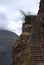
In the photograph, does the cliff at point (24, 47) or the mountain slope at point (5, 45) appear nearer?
the cliff at point (24, 47)

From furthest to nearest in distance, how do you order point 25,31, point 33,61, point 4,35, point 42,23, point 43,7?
1. point 4,35
2. point 25,31
3. point 43,7
4. point 42,23
5. point 33,61

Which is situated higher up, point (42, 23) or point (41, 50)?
point (42, 23)

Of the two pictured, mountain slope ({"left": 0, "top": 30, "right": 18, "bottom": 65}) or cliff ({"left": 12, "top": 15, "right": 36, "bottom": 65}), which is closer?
cliff ({"left": 12, "top": 15, "right": 36, "bottom": 65})

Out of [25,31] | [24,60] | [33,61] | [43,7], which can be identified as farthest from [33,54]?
[25,31]

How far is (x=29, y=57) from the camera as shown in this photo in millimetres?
14953

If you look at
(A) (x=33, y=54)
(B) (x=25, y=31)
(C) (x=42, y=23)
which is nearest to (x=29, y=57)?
(A) (x=33, y=54)

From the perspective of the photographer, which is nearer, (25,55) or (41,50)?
Answer: (41,50)

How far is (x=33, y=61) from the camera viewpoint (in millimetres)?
14344

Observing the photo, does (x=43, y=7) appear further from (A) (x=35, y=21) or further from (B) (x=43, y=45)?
(B) (x=43, y=45)

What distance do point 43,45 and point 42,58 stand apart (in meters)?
0.74

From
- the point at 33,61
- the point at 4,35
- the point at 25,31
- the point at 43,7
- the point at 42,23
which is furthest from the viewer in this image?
the point at 4,35

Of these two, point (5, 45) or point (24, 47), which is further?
point (5, 45)

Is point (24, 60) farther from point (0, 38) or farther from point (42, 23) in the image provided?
point (0, 38)

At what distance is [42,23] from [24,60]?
79.3 inches
